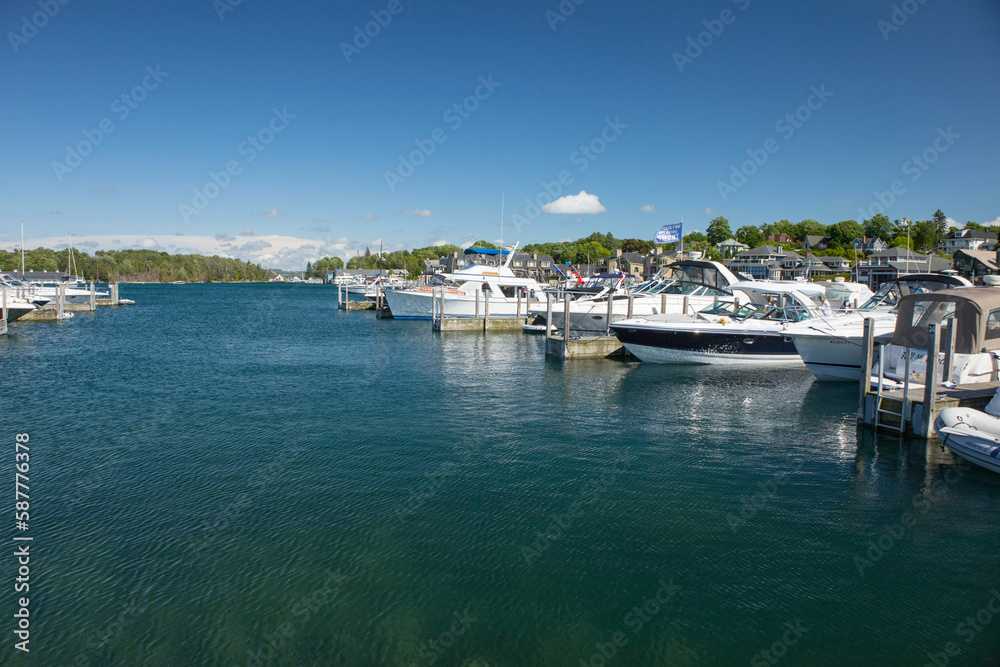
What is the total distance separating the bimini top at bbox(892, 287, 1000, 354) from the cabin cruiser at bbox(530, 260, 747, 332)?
12370mm

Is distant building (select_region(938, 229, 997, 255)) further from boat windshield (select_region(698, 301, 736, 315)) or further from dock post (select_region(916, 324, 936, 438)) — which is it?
dock post (select_region(916, 324, 936, 438))

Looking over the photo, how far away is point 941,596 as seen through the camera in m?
6.96

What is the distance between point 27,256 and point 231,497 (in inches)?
7648

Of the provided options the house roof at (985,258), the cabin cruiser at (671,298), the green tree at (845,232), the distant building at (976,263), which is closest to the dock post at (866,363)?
the cabin cruiser at (671,298)

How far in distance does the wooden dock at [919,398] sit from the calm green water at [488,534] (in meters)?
0.59

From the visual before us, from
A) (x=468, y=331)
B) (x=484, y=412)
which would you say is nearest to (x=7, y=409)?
(x=484, y=412)

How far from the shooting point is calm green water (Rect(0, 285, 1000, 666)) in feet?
20.1

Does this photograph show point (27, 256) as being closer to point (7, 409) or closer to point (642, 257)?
point (642, 257)

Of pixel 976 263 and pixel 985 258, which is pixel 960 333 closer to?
pixel 976 263

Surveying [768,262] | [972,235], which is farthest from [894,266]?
[972,235]

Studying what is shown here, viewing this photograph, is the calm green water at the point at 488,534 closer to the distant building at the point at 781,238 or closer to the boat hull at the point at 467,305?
the boat hull at the point at 467,305

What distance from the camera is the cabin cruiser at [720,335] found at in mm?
21938

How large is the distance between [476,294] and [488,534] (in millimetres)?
29209

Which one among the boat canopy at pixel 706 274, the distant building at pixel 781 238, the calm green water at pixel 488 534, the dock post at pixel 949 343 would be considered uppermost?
the distant building at pixel 781 238
